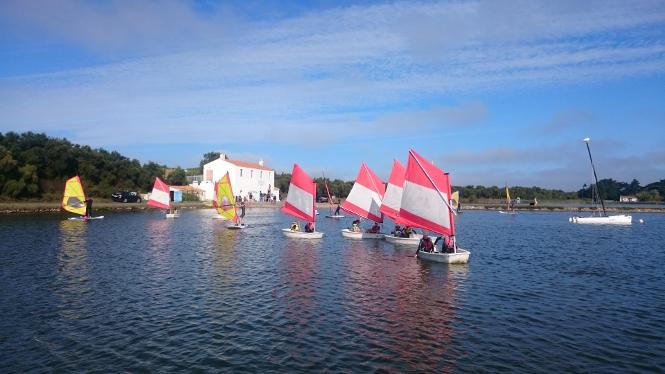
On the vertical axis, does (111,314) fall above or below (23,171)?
below

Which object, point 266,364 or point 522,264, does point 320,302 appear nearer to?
point 266,364

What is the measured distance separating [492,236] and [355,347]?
4266 cm

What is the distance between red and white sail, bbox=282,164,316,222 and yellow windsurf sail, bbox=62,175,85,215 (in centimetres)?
3157

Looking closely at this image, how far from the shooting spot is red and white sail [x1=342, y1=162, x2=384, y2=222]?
5159 centimetres

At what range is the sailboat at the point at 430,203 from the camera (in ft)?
109

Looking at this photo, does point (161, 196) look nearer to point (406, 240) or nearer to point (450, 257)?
point (406, 240)

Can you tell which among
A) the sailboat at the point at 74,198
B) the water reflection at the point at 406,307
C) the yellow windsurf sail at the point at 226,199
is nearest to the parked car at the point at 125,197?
the sailboat at the point at 74,198

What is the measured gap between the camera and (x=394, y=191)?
4934 centimetres

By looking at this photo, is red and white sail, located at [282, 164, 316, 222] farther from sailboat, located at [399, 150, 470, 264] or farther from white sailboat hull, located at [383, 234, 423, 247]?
sailboat, located at [399, 150, 470, 264]

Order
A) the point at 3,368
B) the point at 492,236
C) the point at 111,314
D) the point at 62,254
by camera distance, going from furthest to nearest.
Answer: the point at 492,236, the point at 62,254, the point at 111,314, the point at 3,368

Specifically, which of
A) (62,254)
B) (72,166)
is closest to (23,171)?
(72,166)

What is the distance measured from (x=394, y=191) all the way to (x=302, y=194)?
379 inches

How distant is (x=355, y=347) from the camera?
1598cm

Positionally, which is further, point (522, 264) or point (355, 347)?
point (522, 264)
